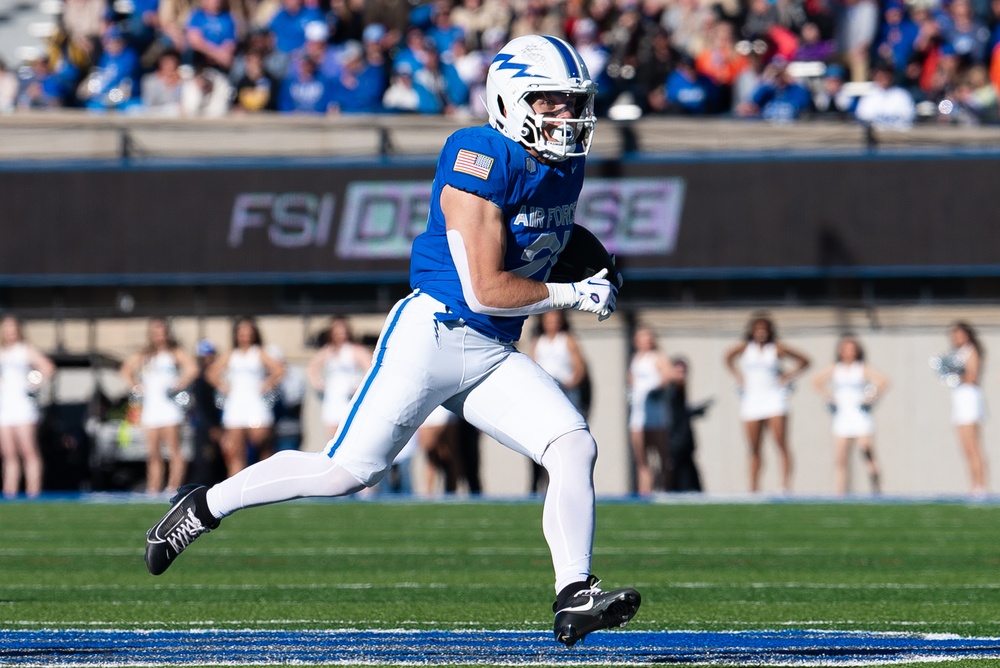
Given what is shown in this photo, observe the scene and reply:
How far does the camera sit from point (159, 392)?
53.5 feet

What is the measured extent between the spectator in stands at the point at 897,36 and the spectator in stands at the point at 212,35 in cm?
720

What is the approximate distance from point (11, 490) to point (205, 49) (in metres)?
5.93

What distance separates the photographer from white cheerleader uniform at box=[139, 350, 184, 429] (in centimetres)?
1628

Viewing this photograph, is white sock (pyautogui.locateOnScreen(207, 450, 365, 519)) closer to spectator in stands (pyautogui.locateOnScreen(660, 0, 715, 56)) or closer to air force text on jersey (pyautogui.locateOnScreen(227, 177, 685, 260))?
air force text on jersey (pyautogui.locateOnScreen(227, 177, 685, 260))

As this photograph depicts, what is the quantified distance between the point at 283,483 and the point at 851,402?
11.6 metres

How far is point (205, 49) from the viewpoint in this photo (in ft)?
64.1

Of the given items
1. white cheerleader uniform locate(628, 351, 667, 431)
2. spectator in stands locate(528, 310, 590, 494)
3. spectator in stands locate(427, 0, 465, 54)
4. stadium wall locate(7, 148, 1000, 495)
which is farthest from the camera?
spectator in stands locate(427, 0, 465, 54)

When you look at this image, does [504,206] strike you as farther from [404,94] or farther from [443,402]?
[404,94]

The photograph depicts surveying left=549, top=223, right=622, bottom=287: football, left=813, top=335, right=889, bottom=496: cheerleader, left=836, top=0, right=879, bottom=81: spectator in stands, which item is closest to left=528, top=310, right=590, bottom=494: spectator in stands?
left=813, top=335, right=889, bottom=496: cheerleader

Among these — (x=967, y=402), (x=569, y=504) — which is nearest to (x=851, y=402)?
(x=967, y=402)

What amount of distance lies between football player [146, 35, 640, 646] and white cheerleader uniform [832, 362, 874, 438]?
437 inches

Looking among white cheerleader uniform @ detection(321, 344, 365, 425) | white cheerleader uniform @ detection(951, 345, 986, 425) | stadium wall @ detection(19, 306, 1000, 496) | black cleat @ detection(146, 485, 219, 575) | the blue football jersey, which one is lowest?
stadium wall @ detection(19, 306, 1000, 496)

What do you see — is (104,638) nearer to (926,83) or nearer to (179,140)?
(179,140)

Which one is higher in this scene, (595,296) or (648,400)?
(595,296)
